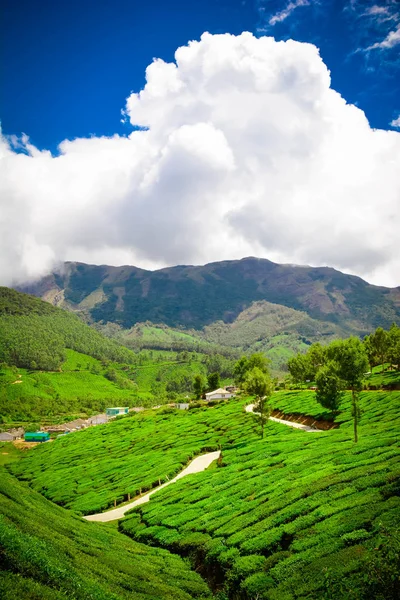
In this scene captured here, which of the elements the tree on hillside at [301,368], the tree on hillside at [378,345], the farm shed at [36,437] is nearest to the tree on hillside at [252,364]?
the tree on hillside at [301,368]

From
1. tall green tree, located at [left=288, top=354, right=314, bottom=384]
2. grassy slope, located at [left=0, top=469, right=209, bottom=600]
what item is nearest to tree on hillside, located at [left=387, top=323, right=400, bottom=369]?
tall green tree, located at [left=288, top=354, right=314, bottom=384]

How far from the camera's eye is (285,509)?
22516 mm

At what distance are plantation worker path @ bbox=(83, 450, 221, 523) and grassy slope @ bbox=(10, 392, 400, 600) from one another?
1703 millimetres

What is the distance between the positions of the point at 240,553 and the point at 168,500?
16641 millimetres

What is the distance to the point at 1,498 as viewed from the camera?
22281mm

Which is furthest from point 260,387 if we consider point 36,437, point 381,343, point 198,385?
point 36,437

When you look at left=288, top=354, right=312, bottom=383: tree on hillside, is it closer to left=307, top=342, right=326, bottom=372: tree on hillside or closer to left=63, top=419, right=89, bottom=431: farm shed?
left=307, top=342, right=326, bottom=372: tree on hillside

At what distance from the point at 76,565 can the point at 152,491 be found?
30.1 meters

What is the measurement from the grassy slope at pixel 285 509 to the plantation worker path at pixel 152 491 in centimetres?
170

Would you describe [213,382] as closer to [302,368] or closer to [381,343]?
[302,368]

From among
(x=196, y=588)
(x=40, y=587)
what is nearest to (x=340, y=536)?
(x=196, y=588)

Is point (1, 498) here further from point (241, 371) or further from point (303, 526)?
point (241, 371)

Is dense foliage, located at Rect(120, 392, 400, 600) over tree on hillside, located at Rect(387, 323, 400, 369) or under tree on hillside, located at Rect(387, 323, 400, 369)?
under

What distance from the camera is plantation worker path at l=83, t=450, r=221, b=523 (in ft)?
129
